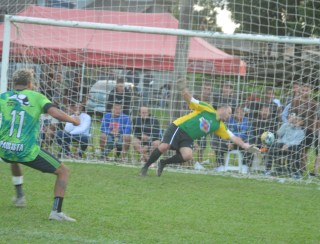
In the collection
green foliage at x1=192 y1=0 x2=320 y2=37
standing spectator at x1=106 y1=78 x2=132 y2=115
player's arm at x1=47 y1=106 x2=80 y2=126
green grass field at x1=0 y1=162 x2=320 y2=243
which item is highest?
green foliage at x1=192 y1=0 x2=320 y2=37

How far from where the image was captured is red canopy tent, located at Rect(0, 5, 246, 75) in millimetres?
13102

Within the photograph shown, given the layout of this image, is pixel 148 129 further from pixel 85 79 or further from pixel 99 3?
pixel 99 3

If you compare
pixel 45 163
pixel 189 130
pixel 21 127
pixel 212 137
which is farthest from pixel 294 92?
pixel 21 127

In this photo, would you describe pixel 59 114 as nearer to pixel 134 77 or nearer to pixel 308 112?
pixel 308 112

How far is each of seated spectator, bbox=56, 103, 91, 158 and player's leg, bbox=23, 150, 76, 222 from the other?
571cm

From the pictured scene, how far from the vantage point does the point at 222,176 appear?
11703 mm

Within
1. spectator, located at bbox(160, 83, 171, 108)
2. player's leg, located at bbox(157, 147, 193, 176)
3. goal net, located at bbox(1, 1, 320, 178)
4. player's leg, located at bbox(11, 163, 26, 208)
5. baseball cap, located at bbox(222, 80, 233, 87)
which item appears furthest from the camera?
spectator, located at bbox(160, 83, 171, 108)

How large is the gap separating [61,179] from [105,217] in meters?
0.67

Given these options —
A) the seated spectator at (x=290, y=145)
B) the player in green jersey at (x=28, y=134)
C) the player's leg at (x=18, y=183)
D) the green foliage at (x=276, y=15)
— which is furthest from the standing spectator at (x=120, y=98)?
the player in green jersey at (x=28, y=134)

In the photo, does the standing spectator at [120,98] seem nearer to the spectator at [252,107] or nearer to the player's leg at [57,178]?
the spectator at [252,107]

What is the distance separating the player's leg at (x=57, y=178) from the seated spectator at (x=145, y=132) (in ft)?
18.6

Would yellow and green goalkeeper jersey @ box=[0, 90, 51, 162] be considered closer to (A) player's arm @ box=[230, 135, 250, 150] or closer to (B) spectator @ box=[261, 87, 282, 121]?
(A) player's arm @ box=[230, 135, 250, 150]

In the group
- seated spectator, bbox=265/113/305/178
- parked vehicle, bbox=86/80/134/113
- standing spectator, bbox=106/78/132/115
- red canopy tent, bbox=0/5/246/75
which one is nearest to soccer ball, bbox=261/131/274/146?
seated spectator, bbox=265/113/305/178

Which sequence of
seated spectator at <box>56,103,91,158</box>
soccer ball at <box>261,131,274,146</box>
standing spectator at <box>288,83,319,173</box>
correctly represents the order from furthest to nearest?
seated spectator at <box>56,103,91,158</box>, standing spectator at <box>288,83,319,173</box>, soccer ball at <box>261,131,274,146</box>
